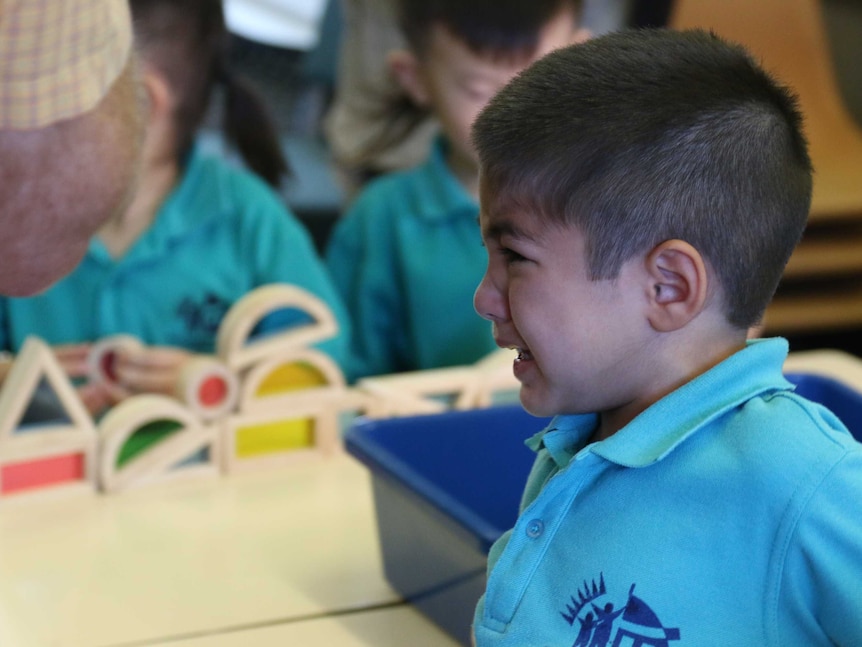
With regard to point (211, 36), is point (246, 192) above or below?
below

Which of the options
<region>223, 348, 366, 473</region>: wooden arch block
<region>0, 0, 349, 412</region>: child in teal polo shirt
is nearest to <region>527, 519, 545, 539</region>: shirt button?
<region>223, 348, 366, 473</region>: wooden arch block

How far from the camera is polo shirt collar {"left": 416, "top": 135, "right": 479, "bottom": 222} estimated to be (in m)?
1.51

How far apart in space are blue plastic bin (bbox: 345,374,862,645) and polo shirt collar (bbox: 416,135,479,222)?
1.78 ft

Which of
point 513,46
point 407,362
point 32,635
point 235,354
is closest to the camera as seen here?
point 32,635

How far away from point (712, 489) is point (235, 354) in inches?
24.3

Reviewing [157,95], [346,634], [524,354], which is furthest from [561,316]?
[157,95]

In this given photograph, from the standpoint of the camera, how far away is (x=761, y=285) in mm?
633

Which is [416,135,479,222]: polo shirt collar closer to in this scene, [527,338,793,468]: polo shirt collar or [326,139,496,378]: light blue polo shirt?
[326,139,496,378]: light blue polo shirt

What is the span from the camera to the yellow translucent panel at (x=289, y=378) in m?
1.15

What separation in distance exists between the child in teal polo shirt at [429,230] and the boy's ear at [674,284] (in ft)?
2.73

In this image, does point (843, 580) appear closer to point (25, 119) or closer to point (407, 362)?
point (25, 119)

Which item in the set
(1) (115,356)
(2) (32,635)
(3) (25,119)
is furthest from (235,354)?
(3) (25,119)

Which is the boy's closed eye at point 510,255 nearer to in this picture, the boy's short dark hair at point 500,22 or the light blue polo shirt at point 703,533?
the light blue polo shirt at point 703,533

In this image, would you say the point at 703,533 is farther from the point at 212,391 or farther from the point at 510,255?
the point at 212,391
